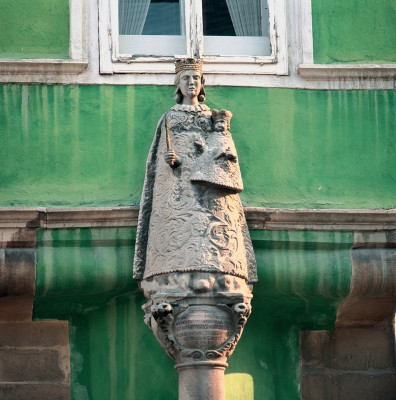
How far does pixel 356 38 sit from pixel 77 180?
8.33 ft

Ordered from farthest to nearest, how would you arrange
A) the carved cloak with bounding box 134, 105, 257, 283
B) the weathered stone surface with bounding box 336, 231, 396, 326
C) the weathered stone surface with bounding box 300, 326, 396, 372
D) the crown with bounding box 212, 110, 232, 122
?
1. the weathered stone surface with bounding box 300, 326, 396, 372
2. the weathered stone surface with bounding box 336, 231, 396, 326
3. the crown with bounding box 212, 110, 232, 122
4. the carved cloak with bounding box 134, 105, 257, 283

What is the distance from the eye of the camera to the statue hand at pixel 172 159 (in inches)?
423

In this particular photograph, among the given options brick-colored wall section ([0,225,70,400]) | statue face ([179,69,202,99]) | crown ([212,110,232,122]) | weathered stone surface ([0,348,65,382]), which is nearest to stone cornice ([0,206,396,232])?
brick-colored wall section ([0,225,70,400])

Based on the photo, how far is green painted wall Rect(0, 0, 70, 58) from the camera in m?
11.5

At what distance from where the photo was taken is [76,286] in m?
11.0

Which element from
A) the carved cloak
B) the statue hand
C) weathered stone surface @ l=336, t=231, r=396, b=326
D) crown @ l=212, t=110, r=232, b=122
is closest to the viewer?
the carved cloak

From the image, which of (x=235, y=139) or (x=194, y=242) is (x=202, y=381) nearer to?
(x=194, y=242)

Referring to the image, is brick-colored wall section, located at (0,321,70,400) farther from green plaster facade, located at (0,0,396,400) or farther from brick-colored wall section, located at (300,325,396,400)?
brick-colored wall section, located at (300,325,396,400)

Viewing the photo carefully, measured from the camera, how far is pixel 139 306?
11.3m

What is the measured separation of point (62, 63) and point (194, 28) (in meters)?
1.14

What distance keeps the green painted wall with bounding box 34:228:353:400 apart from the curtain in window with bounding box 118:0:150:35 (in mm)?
1781

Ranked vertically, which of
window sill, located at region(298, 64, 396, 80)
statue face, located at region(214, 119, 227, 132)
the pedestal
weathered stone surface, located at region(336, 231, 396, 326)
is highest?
window sill, located at region(298, 64, 396, 80)

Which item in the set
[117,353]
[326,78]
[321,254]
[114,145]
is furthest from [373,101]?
[117,353]

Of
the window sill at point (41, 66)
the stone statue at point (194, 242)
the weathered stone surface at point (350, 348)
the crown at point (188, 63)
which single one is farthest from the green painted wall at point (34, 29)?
the weathered stone surface at point (350, 348)
